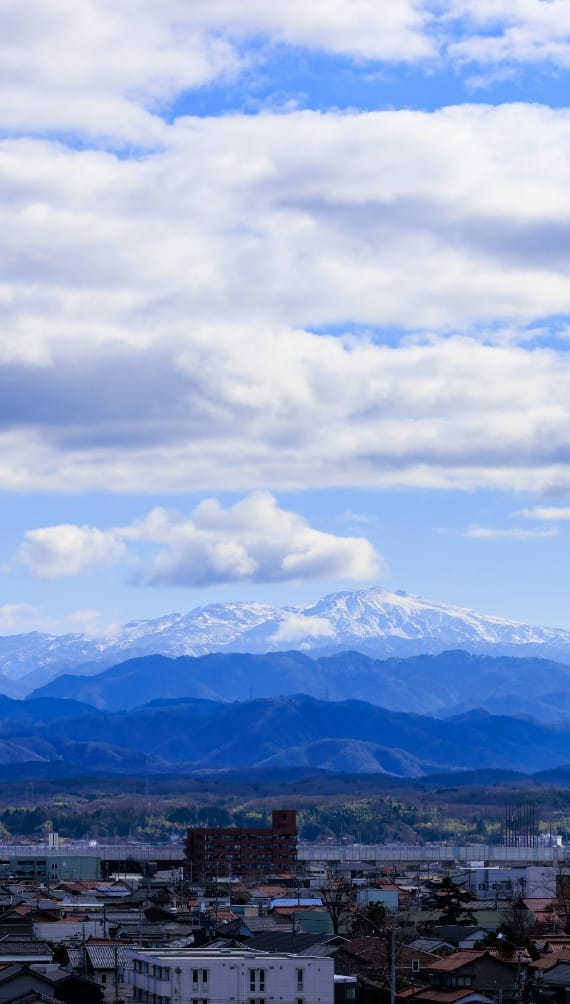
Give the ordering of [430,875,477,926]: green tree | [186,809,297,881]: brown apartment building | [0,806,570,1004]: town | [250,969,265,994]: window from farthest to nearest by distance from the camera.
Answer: [186,809,297,881]: brown apartment building
[430,875,477,926]: green tree
[0,806,570,1004]: town
[250,969,265,994]: window

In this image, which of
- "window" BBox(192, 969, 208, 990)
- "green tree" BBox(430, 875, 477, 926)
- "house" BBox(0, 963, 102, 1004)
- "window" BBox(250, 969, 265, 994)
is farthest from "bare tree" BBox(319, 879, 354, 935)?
"window" BBox(192, 969, 208, 990)

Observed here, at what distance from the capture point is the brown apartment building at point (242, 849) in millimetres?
140750

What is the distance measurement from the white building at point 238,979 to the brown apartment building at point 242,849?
95324mm

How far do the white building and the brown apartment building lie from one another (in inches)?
3753

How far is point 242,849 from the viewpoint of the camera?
5719 inches

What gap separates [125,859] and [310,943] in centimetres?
9041

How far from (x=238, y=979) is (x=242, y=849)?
106 metres

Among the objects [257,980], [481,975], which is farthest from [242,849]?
[257,980]

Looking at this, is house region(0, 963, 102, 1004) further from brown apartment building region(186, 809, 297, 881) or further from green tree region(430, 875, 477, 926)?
brown apartment building region(186, 809, 297, 881)

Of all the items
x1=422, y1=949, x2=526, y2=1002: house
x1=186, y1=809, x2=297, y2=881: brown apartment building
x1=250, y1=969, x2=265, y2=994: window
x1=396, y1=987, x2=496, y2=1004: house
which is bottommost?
x1=396, y1=987, x2=496, y2=1004: house

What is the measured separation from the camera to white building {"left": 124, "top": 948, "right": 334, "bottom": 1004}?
4106 cm

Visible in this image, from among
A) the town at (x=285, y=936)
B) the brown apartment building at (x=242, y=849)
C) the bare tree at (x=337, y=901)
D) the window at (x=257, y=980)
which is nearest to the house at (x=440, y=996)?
the town at (x=285, y=936)

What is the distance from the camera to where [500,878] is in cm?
10375

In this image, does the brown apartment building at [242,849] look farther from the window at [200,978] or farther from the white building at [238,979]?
the window at [200,978]
